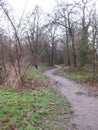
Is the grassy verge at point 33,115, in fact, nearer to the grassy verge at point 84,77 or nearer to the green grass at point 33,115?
the green grass at point 33,115

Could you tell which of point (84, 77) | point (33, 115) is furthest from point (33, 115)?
point (84, 77)

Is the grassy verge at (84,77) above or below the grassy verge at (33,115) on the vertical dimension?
below

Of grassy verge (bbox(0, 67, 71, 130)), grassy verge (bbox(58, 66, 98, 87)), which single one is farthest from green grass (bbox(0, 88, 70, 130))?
grassy verge (bbox(58, 66, 98, 87))

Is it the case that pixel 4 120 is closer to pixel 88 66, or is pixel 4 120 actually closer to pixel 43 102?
pixel 43 102

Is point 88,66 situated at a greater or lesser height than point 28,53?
lesser

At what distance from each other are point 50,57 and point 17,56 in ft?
128

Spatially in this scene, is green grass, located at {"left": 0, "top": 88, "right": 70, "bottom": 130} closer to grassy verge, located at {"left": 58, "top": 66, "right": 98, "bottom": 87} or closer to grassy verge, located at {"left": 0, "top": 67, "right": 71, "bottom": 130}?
grassy verge, located at {"left": 0, "top": 67, "right": 71, "bottom": 130}

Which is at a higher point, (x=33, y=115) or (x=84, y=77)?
(x=33, y=115)

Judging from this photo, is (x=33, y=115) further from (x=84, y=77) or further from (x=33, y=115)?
(x=84, y=77)

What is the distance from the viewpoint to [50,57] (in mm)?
52062

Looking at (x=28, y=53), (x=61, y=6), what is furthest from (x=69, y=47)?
(x=28, y=53)

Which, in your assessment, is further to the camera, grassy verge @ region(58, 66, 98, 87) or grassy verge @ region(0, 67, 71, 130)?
grassy verge @ region(58, 66, 98, 87)

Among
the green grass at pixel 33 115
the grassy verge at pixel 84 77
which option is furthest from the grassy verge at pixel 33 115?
the grassy verge at pixel 84 77

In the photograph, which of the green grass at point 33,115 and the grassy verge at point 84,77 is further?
the grassy verge at point 84,77
